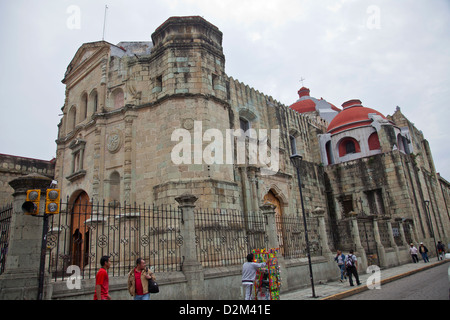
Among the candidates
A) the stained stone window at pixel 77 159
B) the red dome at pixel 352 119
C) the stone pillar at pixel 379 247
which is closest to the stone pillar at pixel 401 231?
the stone pillar at pixel 379 247

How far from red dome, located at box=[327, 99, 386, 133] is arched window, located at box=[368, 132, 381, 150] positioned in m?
1.02

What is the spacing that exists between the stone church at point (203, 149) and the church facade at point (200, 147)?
54 mm

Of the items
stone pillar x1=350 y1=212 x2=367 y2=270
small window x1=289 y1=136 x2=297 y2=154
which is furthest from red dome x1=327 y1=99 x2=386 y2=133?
stone pillar x1=350 y1=212 x2=367 y2=270

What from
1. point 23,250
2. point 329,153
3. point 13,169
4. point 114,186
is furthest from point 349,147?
point 23,250

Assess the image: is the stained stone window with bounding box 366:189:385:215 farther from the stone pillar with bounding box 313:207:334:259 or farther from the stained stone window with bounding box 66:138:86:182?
the stained stone window with bounding box 66:138:86:182

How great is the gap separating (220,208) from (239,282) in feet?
11.7

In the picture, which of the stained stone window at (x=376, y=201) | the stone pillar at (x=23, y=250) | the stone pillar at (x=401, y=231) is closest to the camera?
the stone pillar at (x=23, y=250)

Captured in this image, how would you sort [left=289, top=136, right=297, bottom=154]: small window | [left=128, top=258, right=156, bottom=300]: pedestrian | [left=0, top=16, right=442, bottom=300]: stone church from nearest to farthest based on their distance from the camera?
[left=128, top=258, right=156, bottom=300]: pedestrian < [left=0, top=16, right=442, bottom=300]: stone church < [left=289, top=136, right=297, bottom=154]: small window

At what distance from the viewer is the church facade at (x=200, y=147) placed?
12.8 metres

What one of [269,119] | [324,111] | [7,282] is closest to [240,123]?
[269,119]

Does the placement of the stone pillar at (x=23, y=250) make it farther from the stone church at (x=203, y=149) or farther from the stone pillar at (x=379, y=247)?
the stone pillar at (x=379, y=247)

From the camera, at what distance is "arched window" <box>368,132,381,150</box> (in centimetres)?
2308

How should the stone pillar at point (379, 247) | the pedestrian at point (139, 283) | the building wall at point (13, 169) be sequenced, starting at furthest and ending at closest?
the building wall at point (13, 169) < the stone pillar at point (379, 247) < the pedestrian at point (139, 283)
